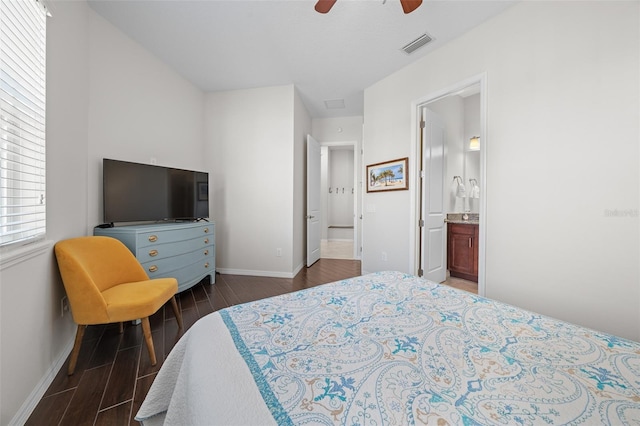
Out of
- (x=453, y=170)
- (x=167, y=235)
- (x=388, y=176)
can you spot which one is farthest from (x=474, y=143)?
(x=167, y=235)

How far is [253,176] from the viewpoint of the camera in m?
3.60

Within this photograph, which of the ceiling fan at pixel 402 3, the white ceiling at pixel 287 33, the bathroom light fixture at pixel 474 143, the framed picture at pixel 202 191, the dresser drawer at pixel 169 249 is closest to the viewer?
the ceiling fan at pixel 402 3

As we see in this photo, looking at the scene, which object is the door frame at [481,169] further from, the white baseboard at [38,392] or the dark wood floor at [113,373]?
the white baseboard at [38,392]

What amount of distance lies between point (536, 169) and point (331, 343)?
2135mm

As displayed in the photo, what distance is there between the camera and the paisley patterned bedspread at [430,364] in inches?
21.4

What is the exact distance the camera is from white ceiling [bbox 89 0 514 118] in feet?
A: 6.73

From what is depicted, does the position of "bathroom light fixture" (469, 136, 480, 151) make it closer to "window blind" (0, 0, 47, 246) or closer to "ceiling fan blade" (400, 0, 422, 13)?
"ceiling fan blade" (400, 0, 422, 13)

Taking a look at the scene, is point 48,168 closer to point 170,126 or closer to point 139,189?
point 139,189

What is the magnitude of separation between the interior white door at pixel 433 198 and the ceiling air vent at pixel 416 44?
0.65 m

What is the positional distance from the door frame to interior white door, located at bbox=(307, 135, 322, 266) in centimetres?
174

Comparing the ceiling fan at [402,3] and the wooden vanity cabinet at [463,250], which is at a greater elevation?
the ceiling fan at [402,3]

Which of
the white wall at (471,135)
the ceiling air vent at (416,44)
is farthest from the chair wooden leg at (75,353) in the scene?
the white wall at (471,135)

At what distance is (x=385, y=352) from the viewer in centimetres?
77

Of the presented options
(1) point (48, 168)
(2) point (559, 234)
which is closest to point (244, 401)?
(1) point (48, 168)
